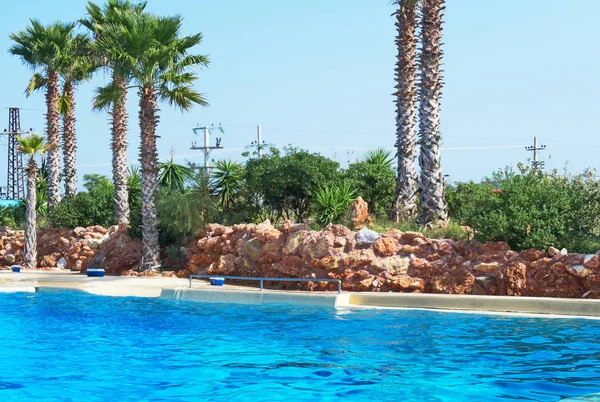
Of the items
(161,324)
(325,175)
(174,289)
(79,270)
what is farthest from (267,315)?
(79,270)

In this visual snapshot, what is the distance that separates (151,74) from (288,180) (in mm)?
5668

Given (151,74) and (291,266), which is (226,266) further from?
(151,74)

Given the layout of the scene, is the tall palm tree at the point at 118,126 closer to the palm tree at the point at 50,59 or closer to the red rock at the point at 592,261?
the palm tree at the point at 50,59

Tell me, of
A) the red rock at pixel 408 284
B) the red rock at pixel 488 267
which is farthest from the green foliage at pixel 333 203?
the red rock at pixel 488 267

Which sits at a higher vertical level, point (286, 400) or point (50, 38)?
point (50, 38)

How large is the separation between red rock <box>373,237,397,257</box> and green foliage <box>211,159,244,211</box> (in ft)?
31.7

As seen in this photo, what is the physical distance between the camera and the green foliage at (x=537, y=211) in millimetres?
17125

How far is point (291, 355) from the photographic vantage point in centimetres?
1181

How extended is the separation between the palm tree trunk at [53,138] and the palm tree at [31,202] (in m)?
4.15

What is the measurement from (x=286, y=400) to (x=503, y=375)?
3148mm

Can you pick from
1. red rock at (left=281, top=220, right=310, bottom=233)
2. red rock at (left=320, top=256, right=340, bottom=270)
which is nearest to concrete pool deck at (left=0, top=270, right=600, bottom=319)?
red rock at (left=320, top=256, right=340, bottom=270)

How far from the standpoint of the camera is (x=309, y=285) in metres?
18.5

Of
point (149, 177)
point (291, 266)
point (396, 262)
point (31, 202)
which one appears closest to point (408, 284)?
point (396, 262)

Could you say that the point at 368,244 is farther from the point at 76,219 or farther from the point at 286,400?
the point at 76,219
